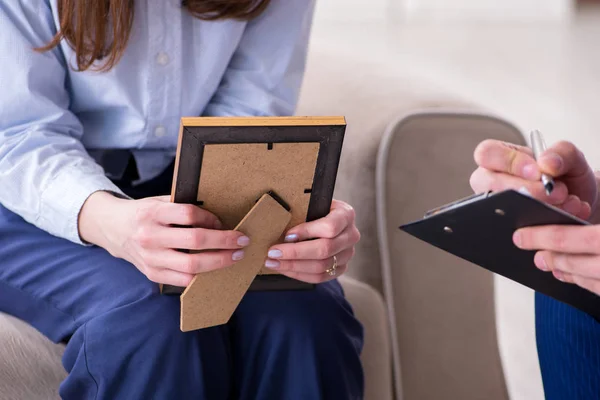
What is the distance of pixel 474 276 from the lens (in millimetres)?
1188

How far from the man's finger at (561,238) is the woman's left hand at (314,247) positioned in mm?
185

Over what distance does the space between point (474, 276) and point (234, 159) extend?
53 cm

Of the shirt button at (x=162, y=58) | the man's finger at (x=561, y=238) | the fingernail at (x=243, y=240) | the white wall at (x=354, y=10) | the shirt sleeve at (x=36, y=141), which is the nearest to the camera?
the man's finger at (x=561, y=238)

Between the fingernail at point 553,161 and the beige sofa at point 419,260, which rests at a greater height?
the fingernail at point 553,161

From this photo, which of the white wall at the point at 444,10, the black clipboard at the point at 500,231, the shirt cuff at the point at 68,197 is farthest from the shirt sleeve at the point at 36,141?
the white wall at the point at 444,10

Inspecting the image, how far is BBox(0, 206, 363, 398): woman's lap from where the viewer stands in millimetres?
813

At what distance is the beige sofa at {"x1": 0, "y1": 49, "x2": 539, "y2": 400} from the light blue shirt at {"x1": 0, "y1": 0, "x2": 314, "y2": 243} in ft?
0.44

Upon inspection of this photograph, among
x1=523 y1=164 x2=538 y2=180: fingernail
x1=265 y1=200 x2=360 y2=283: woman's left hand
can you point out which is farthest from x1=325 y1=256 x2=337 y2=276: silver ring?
x1=523 y1=164 x2=538 y2=180: fingernail

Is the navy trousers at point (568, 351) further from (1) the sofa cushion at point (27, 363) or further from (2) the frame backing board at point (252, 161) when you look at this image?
(1) the sofa cushion at point (27, 363)

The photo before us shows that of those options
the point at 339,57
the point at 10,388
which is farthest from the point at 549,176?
the point at 339,57

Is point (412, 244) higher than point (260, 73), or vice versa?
point (260, 73)

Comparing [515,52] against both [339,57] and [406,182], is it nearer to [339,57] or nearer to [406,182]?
[339,57]

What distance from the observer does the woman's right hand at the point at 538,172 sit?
29.6 inches

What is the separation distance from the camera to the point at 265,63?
3.57 ft
